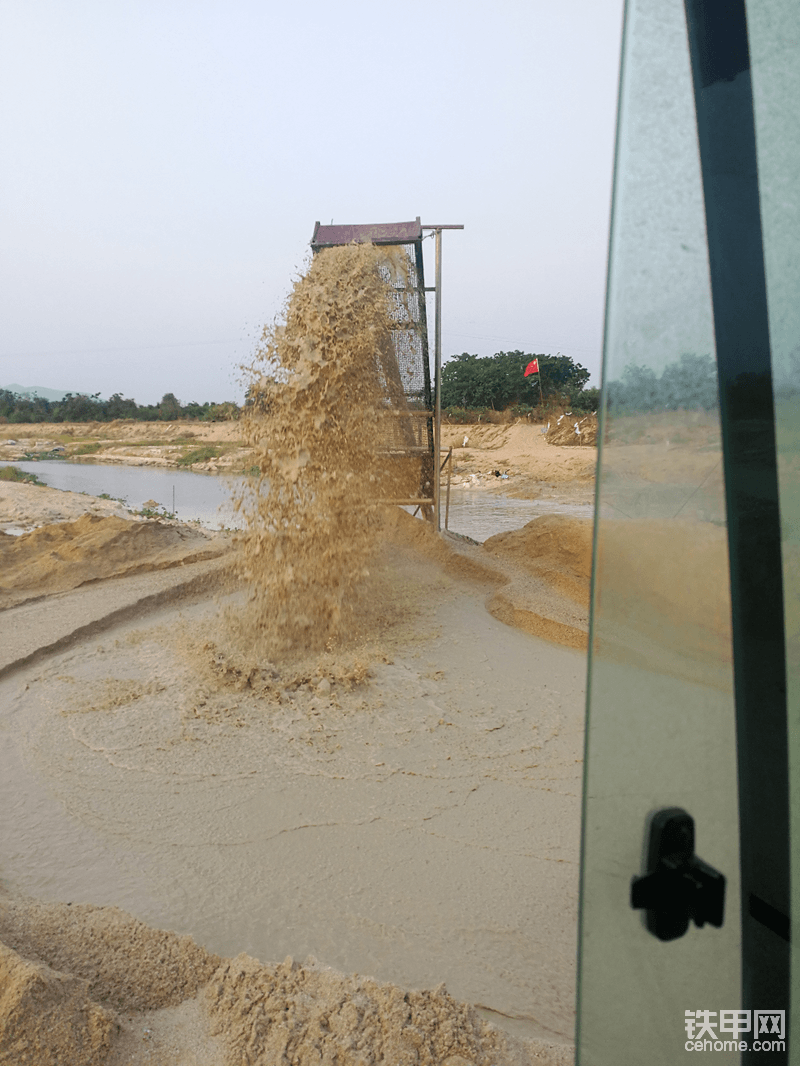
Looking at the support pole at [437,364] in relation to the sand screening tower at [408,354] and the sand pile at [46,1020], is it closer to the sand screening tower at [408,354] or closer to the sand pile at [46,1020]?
the sand screening tower at [408,354]

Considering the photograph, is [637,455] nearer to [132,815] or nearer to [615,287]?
[615,287]

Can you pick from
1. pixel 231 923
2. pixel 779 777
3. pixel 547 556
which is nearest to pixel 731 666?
pixel 779 777

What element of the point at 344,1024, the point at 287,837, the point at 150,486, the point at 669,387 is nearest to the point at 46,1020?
the point at 344,1024

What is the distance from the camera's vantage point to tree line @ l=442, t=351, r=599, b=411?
29062 millimetres

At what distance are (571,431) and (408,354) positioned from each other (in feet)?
49.1

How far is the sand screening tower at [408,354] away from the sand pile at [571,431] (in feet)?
42.6

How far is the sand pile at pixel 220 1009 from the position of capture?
1587mm

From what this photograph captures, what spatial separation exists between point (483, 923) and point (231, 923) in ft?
2.86

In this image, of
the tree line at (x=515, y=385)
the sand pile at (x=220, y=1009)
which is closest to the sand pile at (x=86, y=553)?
the sand pile at (x=220, y=1009)

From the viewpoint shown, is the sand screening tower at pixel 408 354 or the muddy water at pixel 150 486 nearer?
the sand screening tower at pixel 408 354

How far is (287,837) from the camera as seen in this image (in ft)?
9.59

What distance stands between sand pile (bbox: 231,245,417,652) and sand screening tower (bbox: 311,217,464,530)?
1166 mm

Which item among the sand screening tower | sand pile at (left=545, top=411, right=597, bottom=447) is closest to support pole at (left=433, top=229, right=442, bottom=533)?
the sand screening tower

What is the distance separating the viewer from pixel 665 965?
71 cm
